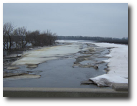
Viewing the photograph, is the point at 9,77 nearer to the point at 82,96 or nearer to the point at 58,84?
the point at 58,84

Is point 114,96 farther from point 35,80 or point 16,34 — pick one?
point 16,34

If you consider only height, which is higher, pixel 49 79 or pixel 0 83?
pixel 0 83

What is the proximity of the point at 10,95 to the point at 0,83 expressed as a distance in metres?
0.63

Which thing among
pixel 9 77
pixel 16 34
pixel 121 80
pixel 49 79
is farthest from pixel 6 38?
pixel 121 80

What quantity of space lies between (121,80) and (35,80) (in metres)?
5.69

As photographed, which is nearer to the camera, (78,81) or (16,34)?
(78,81)

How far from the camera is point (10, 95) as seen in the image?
5246 mm
